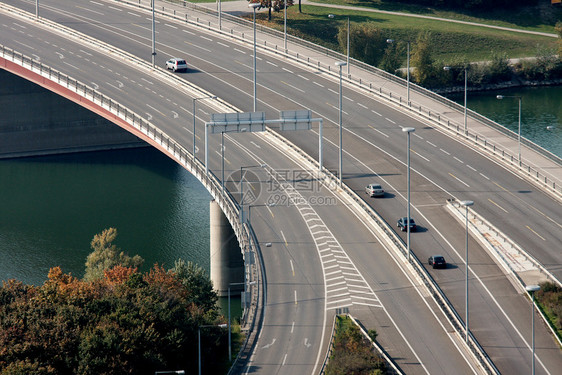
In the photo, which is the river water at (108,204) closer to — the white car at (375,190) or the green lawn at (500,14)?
the white car at (375,190)

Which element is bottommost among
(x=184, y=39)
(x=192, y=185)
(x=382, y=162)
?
(x=192, y=185)

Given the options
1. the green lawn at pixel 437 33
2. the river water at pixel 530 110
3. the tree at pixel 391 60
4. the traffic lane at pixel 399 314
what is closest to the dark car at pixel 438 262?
the traffic lane at pixel 399 314

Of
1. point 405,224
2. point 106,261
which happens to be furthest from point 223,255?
point 405,224

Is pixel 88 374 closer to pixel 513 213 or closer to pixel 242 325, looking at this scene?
pixel 242 325

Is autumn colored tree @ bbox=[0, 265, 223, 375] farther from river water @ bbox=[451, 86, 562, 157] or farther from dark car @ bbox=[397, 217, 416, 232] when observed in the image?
river water @ bbox=[451, 86, 562, 157]

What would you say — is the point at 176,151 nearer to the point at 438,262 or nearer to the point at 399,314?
the point at 438,262

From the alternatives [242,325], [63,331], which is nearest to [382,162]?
[242,325]
